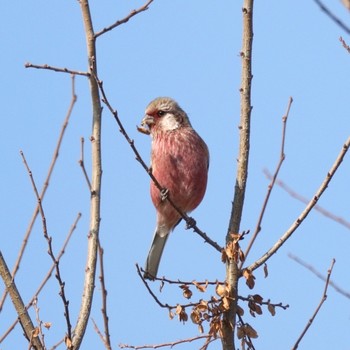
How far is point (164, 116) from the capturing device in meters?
5.70

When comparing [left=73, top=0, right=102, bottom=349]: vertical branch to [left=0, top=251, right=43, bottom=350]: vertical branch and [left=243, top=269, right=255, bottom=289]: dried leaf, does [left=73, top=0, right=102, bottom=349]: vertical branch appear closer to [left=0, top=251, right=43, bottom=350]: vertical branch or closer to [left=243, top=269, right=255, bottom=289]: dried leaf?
[left=0, top=251, right=43, bottom=350]: vertical branch

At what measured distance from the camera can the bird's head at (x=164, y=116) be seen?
18.4ft

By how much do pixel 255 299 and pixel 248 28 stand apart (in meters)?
1.33

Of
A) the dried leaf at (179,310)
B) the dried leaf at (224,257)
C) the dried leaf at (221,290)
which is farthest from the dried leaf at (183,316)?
the dried leaf at (224,257)

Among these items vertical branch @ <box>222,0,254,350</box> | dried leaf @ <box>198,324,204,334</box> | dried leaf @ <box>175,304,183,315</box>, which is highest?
vertical branch @ <box>222,0,254,350</box>

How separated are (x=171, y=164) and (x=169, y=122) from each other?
1.67ft

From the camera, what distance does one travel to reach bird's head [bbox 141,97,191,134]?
5.61m

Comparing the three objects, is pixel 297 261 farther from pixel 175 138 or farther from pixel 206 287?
pixel 175 138

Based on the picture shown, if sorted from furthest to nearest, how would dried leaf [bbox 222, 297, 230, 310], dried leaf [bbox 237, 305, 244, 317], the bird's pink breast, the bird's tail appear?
the bird's tail, the bird's pink breast, dried leaf [bbox 237, 305, 244, 317], dried leaf [bbox 222, 297, 230, 310]

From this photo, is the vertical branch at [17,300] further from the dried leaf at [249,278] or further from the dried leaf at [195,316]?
the dried leaf at [249,278]

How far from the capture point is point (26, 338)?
10.2 feet

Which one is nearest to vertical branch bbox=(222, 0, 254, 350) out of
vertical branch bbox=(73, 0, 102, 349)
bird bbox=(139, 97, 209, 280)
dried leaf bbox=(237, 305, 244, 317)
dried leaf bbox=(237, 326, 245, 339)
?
dried leaf bbox=(237, 305, 244, 317)

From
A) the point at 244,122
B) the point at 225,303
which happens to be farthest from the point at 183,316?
the point at 244,122

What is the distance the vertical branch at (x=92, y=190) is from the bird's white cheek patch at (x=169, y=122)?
178 centimetres
